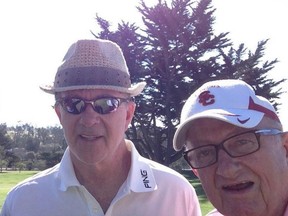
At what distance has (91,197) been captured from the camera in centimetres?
331

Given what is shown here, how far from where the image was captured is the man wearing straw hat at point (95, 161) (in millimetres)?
3236

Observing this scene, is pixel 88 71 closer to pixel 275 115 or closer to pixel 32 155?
pixel 275 115

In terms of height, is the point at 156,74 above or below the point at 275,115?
above

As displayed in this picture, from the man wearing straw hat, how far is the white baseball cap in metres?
0.62

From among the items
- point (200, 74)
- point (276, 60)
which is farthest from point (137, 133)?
point (276, 60)

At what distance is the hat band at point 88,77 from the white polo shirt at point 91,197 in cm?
53

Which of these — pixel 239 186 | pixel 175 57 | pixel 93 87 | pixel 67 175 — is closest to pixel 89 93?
pixel 93 87

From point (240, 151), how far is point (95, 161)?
99 centimetres

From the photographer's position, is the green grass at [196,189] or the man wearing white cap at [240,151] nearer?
the man wearing white cap at [240,151]

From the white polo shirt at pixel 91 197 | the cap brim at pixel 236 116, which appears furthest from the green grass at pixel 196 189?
the cap brim at pixel 236 116

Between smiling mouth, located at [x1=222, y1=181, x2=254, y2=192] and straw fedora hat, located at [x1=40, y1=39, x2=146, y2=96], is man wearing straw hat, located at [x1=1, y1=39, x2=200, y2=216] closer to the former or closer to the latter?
straw fedora hat, located at [x1=40, y1=39, x2=146, y2=96]

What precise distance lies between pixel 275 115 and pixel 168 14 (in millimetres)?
26735

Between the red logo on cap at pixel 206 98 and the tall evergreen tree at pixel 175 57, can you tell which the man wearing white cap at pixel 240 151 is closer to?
the red logo on cap at pixel 206 98

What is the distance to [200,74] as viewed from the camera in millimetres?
29203
